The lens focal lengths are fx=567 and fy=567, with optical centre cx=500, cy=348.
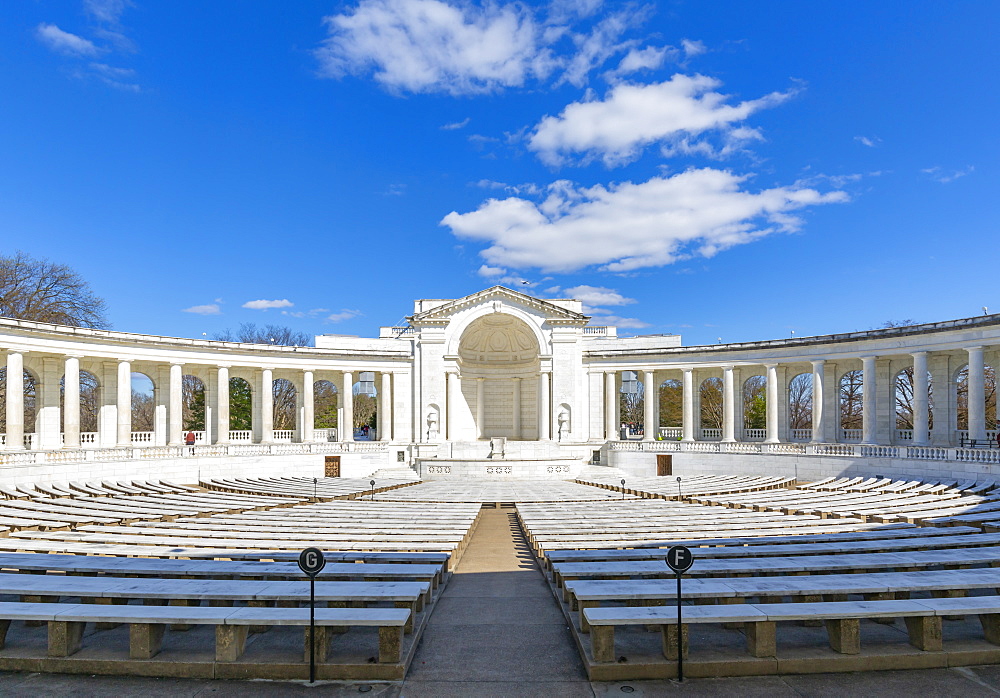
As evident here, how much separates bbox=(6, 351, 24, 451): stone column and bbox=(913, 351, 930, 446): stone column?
189 feet

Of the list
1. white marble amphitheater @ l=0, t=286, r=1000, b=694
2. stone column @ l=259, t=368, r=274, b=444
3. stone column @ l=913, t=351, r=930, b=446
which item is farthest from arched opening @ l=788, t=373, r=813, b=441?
stone column @ l=259, t=368, r=274, b=444

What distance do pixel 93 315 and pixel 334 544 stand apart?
51.4 metres

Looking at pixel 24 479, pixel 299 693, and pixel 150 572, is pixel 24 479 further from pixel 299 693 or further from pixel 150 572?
pixel 299 693

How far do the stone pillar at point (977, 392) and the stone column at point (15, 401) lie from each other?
59.4m

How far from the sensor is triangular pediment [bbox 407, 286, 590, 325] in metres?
52.7

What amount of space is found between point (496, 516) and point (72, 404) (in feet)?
107

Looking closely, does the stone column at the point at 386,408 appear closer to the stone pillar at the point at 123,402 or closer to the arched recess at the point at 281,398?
the stone pillar at the point at 123,402

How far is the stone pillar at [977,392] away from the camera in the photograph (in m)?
35.8

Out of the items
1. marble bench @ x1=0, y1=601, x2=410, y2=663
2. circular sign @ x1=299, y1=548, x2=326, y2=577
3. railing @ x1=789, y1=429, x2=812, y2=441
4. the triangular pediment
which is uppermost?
the triangular pediment

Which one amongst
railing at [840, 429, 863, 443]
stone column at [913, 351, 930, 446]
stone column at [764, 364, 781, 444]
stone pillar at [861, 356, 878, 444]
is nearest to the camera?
stone column at [913, 351, 930, 446]

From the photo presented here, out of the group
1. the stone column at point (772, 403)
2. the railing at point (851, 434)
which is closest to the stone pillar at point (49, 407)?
the stone column at point (772, 403)

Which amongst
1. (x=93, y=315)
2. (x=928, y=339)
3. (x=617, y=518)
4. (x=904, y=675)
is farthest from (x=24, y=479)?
(x=928, y=339)

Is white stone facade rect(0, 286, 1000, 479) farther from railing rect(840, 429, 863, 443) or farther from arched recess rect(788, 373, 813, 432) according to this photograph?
arched recess rect(788, 373, 813, 432)

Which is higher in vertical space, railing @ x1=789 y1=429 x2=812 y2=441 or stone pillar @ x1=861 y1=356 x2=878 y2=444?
stone pillar @ x1=861 y1=356 x2=878 y2=444
